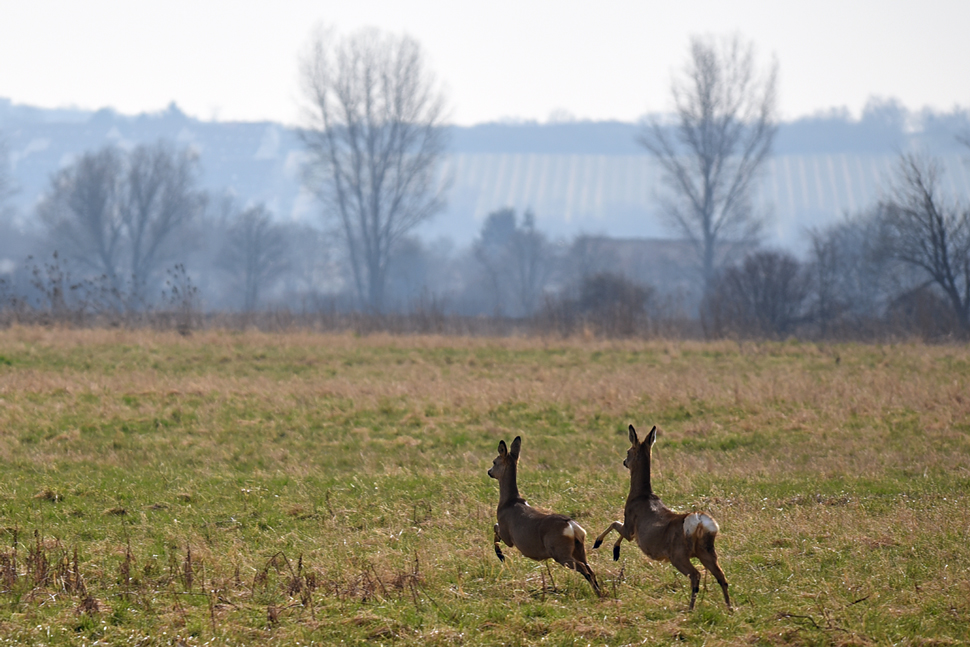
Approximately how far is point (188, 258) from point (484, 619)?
335 ft

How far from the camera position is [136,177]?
79.8 m

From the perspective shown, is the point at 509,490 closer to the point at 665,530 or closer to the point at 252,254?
the point at 665,530

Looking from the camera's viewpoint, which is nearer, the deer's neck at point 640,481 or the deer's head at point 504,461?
the deer's neck at point 640,481

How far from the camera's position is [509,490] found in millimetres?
6953

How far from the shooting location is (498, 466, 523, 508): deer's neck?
6.87 m

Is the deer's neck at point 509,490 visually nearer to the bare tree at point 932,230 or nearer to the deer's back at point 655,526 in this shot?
the deer's back at point 655,526

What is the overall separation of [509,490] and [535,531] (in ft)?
1.98

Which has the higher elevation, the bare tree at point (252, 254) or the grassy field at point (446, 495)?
the bare tree at point (252, 254)

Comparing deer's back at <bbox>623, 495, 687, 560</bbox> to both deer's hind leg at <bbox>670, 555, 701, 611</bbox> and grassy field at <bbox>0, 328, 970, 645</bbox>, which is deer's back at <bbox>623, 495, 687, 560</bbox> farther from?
grassy field at <bbox>0, 328, 970, 645</bbox>

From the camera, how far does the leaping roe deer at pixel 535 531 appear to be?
6.12 m

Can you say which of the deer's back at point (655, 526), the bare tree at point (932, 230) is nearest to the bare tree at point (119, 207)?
the bare tree at point (932, 230)

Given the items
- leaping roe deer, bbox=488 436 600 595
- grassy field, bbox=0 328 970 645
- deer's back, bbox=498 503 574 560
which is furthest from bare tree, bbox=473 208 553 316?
deer's back, bbox=498 503 574 560

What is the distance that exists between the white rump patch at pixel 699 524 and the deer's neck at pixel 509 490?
1.50 meters

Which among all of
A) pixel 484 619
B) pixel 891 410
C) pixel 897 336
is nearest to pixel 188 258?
pixel 897 336
